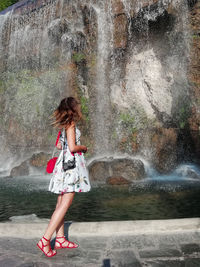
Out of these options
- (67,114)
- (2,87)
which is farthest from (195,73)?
(2,87)

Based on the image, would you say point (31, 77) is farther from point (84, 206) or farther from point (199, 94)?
point (84, 206)

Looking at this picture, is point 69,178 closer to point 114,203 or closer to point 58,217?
point 58,217

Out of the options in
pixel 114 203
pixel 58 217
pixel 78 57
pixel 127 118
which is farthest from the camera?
pixel 127 118

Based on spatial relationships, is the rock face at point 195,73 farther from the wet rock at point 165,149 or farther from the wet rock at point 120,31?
the wet rock at point 120,31

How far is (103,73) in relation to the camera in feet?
51.5

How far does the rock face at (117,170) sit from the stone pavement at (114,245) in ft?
20.5

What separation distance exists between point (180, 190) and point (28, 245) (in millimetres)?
5408

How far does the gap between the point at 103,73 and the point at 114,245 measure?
42.6 ft

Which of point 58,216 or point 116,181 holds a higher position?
point 58,216

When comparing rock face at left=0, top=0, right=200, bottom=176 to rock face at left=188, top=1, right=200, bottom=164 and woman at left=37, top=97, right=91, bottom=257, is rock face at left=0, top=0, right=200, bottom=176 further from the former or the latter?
woman at left=37, top=97, right=91, bottom=257

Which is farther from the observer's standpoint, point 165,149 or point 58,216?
point 165,149

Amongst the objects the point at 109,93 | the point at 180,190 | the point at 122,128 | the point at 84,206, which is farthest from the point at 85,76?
the point at 84,206

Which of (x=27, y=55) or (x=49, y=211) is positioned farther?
(x=27, y=55)

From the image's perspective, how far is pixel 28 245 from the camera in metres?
3.55
